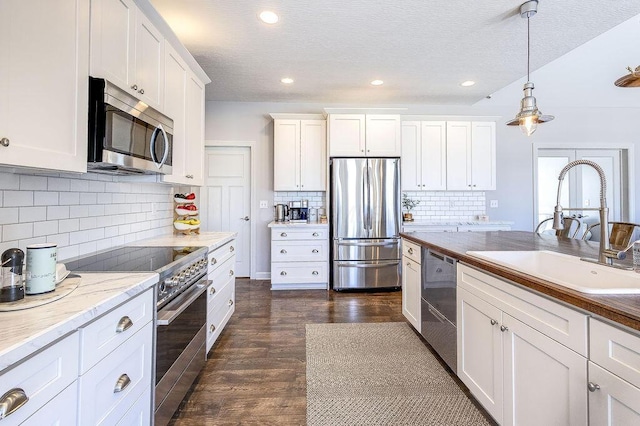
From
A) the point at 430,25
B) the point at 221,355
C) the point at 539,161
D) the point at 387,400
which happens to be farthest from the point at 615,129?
the point at 221,355

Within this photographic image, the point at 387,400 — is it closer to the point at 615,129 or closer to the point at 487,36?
the point at 487,36

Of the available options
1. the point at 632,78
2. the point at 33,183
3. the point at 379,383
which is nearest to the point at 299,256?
the point at 379,383

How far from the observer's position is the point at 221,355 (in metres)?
2.27

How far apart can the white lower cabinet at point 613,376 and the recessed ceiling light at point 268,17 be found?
8.67 feet

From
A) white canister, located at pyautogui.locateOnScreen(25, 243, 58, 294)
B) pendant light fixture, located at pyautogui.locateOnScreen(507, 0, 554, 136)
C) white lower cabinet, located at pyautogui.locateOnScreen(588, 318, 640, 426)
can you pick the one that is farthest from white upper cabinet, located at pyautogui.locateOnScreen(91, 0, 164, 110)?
pendant light fixture, located at pyautogui.locateOnScreen(507, 0, 554, 136)

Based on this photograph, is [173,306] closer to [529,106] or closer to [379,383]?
[379,383]

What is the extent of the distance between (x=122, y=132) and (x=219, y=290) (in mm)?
1329

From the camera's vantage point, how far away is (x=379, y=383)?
1.94 meters

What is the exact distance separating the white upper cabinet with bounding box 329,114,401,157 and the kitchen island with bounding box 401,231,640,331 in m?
1.74

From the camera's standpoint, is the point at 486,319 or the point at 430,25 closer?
the point at 486,319

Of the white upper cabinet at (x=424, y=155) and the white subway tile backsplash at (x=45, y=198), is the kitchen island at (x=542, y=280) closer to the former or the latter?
the white upper cabinet at (x=424, y=155)

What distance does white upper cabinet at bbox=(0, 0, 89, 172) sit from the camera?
975 millimetres

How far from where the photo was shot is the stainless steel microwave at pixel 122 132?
1.37 meters

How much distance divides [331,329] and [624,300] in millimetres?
2192
